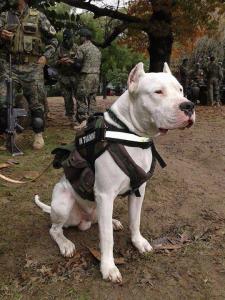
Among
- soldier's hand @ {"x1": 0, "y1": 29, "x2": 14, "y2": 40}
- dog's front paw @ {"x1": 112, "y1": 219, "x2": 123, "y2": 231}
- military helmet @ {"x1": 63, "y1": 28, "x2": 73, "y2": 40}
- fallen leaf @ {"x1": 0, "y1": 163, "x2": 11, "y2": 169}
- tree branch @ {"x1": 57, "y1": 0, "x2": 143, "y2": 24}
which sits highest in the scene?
tree branch @ {"x1": 57, "y1": 0, "x2": 143, "y2": 24}

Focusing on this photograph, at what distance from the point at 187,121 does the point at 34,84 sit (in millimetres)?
4445

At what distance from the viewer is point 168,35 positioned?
1276cm

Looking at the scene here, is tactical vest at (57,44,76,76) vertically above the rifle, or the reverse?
tactical vest at (57,44,76,76)

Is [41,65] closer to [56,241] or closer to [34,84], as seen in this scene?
[34,84]

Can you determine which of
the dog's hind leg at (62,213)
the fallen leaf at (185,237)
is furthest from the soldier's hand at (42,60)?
the fallen leaf at (185,237)

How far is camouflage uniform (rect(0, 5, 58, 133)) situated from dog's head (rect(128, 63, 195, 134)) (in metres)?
3.89

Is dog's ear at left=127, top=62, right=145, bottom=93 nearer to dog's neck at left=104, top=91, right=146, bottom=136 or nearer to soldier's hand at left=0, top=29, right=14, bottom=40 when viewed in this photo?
dog's neck at left=104, top=91, right=146, bottom=136

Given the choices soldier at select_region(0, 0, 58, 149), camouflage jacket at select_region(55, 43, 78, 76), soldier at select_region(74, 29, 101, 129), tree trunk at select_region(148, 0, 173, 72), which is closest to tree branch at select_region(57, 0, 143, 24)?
tree trunk at select_region(148, 0, 173, 72)

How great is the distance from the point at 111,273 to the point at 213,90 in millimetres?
14587

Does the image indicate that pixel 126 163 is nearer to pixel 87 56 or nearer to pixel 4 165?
pixel 4 165

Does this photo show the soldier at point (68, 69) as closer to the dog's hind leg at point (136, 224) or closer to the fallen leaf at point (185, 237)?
the fallen leaf at point (185, 237)

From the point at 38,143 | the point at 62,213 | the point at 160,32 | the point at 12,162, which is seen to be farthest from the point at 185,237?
the point at 160,32

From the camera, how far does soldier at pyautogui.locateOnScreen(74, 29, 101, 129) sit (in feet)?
29.8

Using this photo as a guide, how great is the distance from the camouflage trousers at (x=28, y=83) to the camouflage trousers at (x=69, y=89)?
260cm
